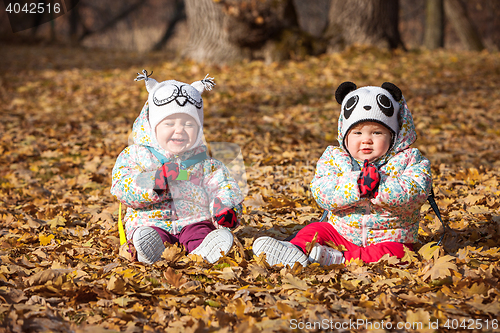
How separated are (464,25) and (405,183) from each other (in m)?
15.6

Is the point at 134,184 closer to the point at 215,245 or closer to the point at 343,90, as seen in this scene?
the point at 215,245

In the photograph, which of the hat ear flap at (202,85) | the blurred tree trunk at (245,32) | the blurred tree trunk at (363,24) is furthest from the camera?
the blurred tree trunk at (363,24)

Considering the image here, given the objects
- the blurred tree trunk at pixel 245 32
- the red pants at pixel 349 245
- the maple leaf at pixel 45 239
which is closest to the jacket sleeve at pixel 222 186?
the red pants at pixel 349 245

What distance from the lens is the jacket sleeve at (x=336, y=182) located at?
9.36 ft

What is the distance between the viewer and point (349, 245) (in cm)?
312

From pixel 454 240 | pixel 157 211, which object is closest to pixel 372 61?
pixel 454 240

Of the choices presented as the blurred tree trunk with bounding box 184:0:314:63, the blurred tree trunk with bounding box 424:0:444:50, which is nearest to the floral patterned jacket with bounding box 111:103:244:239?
the blurred tree trunk with bounding box 184:0:314:63

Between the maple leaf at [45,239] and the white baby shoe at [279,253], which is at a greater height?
the maple leaf at [45,239]

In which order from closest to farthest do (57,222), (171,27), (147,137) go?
(147,137), (57,222), (171,27)

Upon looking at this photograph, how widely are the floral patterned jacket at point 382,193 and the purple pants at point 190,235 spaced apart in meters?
0.80

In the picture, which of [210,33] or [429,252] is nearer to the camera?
[429,252]

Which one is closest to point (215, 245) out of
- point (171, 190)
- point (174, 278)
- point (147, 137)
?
point (174, 278)

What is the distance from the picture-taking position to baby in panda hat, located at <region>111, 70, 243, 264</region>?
9.91ft

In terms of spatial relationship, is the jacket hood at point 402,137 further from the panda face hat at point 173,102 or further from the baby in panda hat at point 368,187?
the panda face hat at point 173,102
